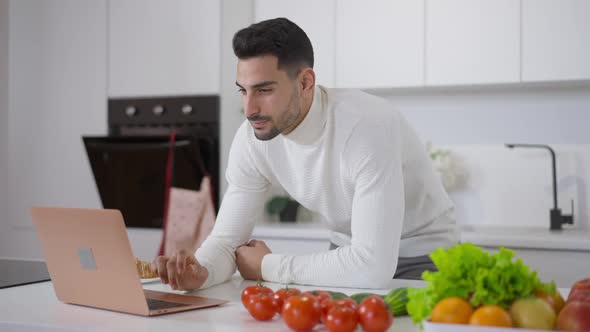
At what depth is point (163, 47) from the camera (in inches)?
139

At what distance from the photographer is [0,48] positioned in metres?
3.93

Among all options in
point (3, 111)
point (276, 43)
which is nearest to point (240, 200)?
point (276, 43)

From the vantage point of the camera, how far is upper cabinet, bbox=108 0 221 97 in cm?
344

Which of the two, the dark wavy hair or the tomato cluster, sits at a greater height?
the dark wavy hair

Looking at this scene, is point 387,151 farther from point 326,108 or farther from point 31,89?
point 31,89

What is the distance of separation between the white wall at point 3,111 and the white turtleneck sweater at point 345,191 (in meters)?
2.40

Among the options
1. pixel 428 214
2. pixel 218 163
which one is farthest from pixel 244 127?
pixel 218 163

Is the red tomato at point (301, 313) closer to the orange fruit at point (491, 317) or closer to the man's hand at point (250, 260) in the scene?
the orange fruit at point (491, 317)

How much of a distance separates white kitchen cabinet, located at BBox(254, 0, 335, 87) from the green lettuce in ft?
7.88

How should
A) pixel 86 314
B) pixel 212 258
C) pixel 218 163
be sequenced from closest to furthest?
pixel 86 314 → pixel 212 258 → pixel 218 163

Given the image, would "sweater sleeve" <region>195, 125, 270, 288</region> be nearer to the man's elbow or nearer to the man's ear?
the man's ear

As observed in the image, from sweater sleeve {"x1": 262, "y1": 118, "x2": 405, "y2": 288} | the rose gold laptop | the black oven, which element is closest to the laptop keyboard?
the rose gold laptop

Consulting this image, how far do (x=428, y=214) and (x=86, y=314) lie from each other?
3.51 ft

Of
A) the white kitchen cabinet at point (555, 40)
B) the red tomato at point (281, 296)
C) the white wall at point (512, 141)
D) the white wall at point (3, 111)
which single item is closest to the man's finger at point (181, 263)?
the red tomato at point (281, 296)
